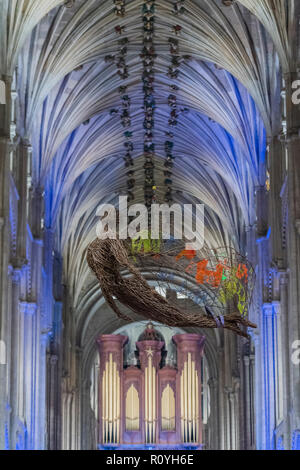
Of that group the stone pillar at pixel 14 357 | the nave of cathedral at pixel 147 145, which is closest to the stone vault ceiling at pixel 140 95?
the nave of cathedral at pixel 147 145

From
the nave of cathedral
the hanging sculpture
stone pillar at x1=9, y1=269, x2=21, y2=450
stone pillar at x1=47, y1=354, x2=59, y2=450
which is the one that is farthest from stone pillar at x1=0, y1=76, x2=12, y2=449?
stone pillar at x1=47, y1=354, x2=59, y2=450

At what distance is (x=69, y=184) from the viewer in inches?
1704

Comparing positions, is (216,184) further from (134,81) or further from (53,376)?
(53,376)

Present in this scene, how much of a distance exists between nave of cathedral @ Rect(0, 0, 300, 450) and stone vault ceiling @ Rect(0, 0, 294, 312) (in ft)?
0.16

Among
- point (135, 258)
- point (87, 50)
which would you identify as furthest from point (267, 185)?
point (135, 258)

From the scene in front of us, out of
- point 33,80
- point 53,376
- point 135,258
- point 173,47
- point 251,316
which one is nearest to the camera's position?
point 135,258

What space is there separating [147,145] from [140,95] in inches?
Answer: 180

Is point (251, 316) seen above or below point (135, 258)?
above

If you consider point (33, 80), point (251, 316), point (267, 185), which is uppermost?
point (33, 80)

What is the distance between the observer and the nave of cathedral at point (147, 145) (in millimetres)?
30188

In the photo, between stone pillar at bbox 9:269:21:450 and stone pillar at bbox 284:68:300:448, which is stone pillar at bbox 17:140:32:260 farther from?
stone pillar at bbox 284:68:300:448

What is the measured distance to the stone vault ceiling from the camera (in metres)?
34.4

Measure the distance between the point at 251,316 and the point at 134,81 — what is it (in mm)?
9869

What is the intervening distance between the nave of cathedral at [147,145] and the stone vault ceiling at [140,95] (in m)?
0.05
